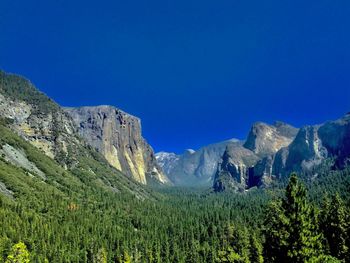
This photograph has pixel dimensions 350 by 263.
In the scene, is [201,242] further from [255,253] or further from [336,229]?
[336,229]

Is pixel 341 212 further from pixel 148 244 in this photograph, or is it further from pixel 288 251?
pixel 148 244

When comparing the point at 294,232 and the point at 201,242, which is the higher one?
the point at 201,242

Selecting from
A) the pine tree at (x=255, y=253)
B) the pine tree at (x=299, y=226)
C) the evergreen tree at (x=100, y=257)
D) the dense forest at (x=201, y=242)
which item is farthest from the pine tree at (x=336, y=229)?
the evergreen tree at (x=100, y=257)

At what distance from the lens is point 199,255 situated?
166 meters

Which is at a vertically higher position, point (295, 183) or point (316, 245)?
point (295, 183)

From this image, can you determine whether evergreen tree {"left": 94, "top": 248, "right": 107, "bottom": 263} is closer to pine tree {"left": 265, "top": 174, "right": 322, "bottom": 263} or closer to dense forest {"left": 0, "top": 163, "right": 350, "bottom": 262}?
dense forest {"left": 0, "top": 163, "right": 350, "bottom": 262}

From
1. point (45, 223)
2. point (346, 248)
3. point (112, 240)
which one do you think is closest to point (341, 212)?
point (346, 248)

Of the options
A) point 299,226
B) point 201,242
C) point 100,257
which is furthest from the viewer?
point 201,242

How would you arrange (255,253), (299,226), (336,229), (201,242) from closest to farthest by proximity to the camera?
(299,226) < (336,229) < (255,253) < (201,242)

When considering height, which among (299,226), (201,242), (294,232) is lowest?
(294,232)

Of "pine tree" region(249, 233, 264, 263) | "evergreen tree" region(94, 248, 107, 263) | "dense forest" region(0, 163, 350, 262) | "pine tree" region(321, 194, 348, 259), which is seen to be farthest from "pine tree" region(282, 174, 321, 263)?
"evergreen tree" region(94, 248, 107, 263)

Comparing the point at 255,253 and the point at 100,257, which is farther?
the point at 100,257

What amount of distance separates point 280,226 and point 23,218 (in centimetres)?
16041

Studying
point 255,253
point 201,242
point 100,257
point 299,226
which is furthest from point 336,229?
point 201,242
